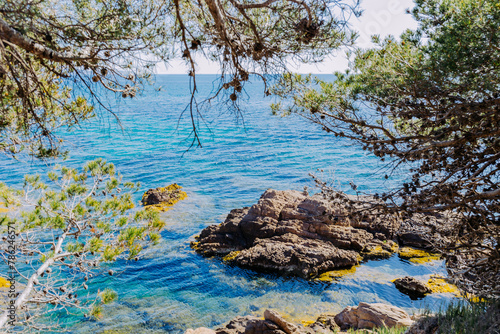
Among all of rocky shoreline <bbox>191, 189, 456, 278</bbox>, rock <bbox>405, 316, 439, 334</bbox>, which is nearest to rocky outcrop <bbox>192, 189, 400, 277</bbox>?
rocky shoreline <bbox>191, 189, 456, 278</bbox>

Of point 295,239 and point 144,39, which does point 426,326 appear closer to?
point 144,39

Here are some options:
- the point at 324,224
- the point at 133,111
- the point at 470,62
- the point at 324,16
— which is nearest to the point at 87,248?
the point at 324,16

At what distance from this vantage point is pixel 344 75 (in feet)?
24.3

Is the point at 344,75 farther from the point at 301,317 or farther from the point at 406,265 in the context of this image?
the point at 406,265

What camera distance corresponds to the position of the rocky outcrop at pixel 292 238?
41.3 feet

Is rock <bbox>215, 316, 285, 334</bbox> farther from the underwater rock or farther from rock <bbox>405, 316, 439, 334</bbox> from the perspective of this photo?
the underwater rock

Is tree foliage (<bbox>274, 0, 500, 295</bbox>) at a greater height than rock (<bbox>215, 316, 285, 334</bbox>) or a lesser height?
greater

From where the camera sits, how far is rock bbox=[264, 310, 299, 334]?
27.1 ft

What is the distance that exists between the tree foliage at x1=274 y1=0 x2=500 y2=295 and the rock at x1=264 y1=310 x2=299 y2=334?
12.9 ft

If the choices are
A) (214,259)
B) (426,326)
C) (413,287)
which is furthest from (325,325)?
(214,259)

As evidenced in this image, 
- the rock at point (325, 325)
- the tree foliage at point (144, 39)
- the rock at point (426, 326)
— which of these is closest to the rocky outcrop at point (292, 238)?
the rock at point (325, 325)

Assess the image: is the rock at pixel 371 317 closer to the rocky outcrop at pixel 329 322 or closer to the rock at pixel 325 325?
the rocky outcrop at pixel 329 322

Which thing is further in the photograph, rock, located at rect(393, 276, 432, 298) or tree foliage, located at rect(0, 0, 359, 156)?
rock, located at rect(393, 276, 432, 298)

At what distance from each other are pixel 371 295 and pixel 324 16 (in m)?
9.38
